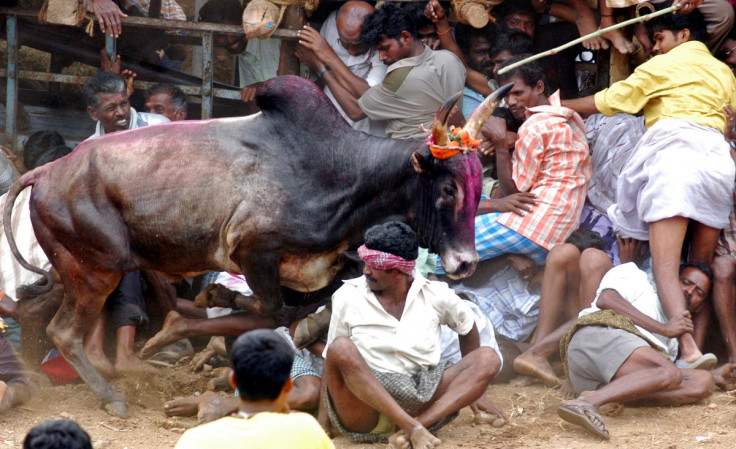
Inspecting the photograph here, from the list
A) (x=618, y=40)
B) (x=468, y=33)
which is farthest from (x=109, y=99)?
(x=618, y=40)

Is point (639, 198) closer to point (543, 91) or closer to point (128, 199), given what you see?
point (543, 91)

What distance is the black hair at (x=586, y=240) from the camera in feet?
23.3

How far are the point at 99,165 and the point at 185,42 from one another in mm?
3120

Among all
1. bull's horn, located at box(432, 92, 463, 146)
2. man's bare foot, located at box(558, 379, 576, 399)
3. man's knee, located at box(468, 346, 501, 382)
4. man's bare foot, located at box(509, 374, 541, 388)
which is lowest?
man's bare foot, located at box(509, 374, 541, 388)

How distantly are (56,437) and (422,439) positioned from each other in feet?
8.56

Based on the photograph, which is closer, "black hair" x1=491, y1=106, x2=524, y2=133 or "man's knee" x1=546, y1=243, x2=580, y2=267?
"man's knee" x1=546, y1=243, x2=580, y2=267

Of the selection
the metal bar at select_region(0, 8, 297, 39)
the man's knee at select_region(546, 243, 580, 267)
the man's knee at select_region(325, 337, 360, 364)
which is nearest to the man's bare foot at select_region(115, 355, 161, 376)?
the man's knee at select_region(325, 337, 360, 364)

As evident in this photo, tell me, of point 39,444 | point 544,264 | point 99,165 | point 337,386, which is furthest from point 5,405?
point 544,264

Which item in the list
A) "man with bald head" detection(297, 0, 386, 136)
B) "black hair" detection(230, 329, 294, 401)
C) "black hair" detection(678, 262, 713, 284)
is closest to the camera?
"black hair" detection(230, 329, 294, 401)

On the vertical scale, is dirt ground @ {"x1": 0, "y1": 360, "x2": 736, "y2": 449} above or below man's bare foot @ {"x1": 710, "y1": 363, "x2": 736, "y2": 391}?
below

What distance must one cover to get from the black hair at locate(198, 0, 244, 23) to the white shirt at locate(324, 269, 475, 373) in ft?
12.4

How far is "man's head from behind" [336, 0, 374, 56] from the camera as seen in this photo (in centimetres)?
788

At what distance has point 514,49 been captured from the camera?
788 centimetres

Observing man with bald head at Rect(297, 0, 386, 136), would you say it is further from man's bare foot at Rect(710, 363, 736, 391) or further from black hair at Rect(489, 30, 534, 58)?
man's bare foot at Rect(710, 363, 736, 391)
